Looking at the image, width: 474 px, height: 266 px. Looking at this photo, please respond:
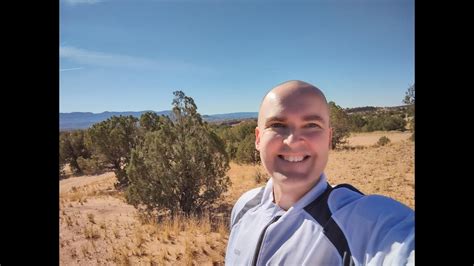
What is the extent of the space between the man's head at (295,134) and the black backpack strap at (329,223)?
3.4 inches

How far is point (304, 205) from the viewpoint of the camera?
1.51 m

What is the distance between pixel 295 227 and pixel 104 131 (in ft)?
6.57

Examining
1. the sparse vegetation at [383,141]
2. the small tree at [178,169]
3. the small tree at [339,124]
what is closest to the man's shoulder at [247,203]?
the small tree at [339,124]

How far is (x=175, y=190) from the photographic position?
9.17ft

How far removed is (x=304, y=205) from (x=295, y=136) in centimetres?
31

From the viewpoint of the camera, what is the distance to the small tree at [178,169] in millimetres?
2699

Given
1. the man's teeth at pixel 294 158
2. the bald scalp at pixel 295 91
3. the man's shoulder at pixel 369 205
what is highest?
the bald scalp at pixel 295 91

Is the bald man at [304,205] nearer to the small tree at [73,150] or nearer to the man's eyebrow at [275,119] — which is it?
the man's eyebrow at [275,119]

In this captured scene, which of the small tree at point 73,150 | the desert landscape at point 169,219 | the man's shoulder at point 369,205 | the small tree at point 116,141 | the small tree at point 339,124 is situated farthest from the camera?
the small tree at point 73,150

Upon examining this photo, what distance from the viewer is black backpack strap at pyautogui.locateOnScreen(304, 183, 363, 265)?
4.37 ft

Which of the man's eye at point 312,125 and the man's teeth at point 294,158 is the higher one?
the man's eye at point 312,125

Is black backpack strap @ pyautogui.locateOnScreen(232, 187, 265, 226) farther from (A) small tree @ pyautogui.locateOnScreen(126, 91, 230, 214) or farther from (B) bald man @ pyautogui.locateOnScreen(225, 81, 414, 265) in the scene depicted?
(A) small tree @ pyautogui.locateOnScreen(126, 91, 230, 214)
